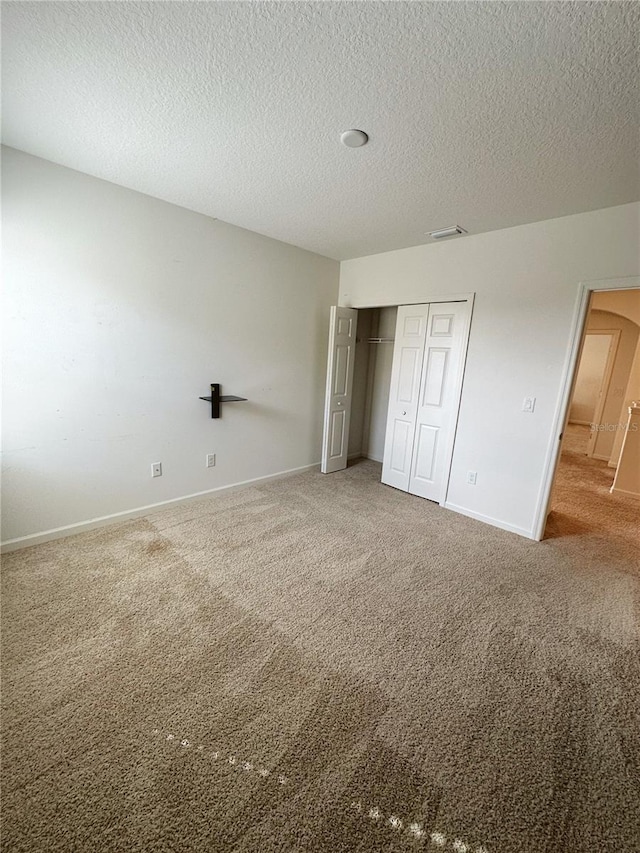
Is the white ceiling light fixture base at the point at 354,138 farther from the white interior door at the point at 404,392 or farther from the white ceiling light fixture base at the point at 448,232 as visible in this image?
the white interior door at the point at 404,392

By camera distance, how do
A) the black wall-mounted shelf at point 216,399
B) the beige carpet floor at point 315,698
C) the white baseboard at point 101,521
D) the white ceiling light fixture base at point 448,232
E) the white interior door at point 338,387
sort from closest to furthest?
the beige carpet floor at point 315,698 → the white baseboard at point 101,521 → the white ceiling light fixture base at point 448,232 → the black wall-mounted shelf at point 216,399 → the white interior door at point 338,387

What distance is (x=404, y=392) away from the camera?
12.4ft

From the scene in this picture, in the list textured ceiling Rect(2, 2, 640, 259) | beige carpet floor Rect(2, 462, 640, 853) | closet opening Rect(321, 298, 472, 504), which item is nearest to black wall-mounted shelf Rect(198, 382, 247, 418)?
beige carpet floor Rect(2, 462, 640, 853)

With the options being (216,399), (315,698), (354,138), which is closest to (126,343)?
(216,399)

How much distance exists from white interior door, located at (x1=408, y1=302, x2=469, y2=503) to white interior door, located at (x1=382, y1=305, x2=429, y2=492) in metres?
0.07

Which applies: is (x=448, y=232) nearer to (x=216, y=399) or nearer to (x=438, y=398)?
(x=438, y=398)

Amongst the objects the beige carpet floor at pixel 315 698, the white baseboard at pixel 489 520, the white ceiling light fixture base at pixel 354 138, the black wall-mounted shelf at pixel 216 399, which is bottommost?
the beige carpet floor at pixel 315 698

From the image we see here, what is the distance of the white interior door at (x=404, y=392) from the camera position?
11.9ft

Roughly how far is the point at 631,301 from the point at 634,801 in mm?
5673

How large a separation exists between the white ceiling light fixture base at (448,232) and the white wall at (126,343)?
138 centimetres

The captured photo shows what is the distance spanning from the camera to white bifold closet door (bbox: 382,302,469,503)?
10.9 feet

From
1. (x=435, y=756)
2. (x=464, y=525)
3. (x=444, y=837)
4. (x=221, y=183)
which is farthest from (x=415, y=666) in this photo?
(x=221, y=183)

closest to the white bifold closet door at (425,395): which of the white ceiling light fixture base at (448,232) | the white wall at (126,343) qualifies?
the white ceiling light fixture base at (448,232)

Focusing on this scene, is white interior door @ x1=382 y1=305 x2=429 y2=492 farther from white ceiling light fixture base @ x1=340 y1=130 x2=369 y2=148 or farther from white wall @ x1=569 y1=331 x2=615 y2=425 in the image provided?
white wall @ x1=569 y1=331 x2=615 y2=425
